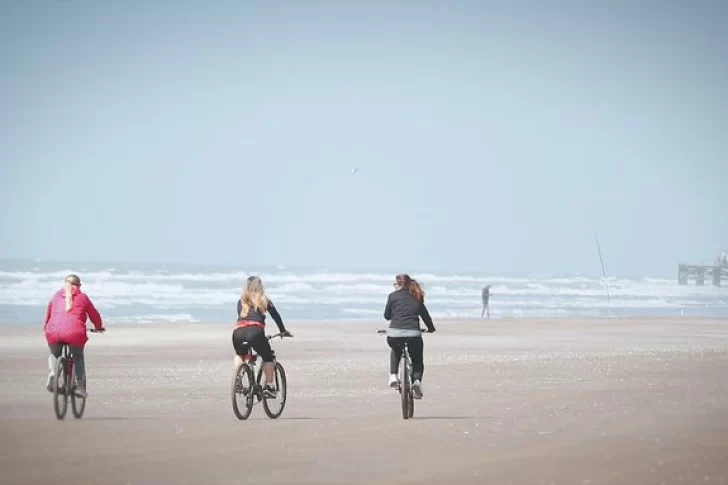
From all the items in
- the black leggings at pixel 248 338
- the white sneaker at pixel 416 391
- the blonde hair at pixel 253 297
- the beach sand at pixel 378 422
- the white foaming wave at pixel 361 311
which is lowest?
the beach sand at pixel 378 422

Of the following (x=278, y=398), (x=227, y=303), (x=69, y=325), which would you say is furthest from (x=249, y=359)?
(x=227, y=303)

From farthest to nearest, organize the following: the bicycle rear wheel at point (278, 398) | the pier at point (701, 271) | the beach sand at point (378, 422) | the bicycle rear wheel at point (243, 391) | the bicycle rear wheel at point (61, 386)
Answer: the pier at point (701, 271), the bicycle rear wheel at point (278, 398), the bicycle rear wheel at point (243, 391), the bicycle rear wheel at point (61, 386), the beach sand at point (378, 422)

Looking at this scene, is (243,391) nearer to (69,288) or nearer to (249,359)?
(249,359)

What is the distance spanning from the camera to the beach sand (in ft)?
33.5

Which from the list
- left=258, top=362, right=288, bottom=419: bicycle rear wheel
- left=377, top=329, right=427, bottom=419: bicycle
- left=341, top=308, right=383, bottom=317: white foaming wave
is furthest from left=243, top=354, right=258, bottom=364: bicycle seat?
left=341, top=308, right=383, bottom=317: white foaming wave

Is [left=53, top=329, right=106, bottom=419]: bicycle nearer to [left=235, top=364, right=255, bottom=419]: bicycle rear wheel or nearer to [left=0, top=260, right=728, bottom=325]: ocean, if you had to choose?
[left=235, top=364, right=255, bottom=419]: bicycle rear wheel

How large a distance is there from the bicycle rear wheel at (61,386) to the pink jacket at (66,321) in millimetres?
247

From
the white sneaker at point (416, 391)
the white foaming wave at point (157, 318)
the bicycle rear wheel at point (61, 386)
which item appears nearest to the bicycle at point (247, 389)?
the white sneaker at point (416, 391)

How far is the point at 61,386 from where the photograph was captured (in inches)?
544

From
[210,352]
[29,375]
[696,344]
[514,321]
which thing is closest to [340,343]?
[210,352]

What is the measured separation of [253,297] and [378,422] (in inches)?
77.6

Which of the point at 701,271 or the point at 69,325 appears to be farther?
the point at 701,271

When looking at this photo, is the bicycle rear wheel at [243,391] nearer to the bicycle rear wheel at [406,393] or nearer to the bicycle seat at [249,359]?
the bicycle seat at [249,359]

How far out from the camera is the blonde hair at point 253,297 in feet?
44.7
